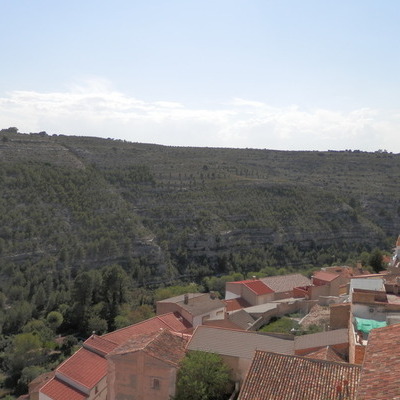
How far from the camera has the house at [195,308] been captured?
31059 millimetres

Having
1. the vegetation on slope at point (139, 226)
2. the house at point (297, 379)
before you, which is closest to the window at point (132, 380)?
the house at point (297, 379)

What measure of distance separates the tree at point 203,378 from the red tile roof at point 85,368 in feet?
25.7

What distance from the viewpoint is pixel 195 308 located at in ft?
105

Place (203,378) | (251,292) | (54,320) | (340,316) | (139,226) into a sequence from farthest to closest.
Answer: (139,226) → (54,320) → (251,292) → (340,316) → (203,378)

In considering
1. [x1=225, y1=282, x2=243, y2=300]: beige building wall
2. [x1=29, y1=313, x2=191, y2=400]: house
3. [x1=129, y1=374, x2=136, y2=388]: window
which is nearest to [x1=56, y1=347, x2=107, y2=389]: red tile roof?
[x1=29, y1=313, x2=191, y2=400]: house

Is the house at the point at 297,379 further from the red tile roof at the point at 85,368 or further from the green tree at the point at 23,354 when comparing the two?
the green tree at the point at 23,354

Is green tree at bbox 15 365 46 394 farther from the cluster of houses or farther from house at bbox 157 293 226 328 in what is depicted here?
house at bbox 157 293 226 328

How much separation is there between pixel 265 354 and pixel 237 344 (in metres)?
3.40

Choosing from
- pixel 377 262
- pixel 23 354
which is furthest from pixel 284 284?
pixel 23 354

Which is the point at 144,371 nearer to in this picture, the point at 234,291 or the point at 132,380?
the point at 132,380

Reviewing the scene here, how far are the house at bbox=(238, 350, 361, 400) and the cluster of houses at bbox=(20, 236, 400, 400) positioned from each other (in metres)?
0.03

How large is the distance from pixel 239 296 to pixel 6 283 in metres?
19.7

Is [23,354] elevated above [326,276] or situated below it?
below

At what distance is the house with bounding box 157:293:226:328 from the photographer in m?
31.1
